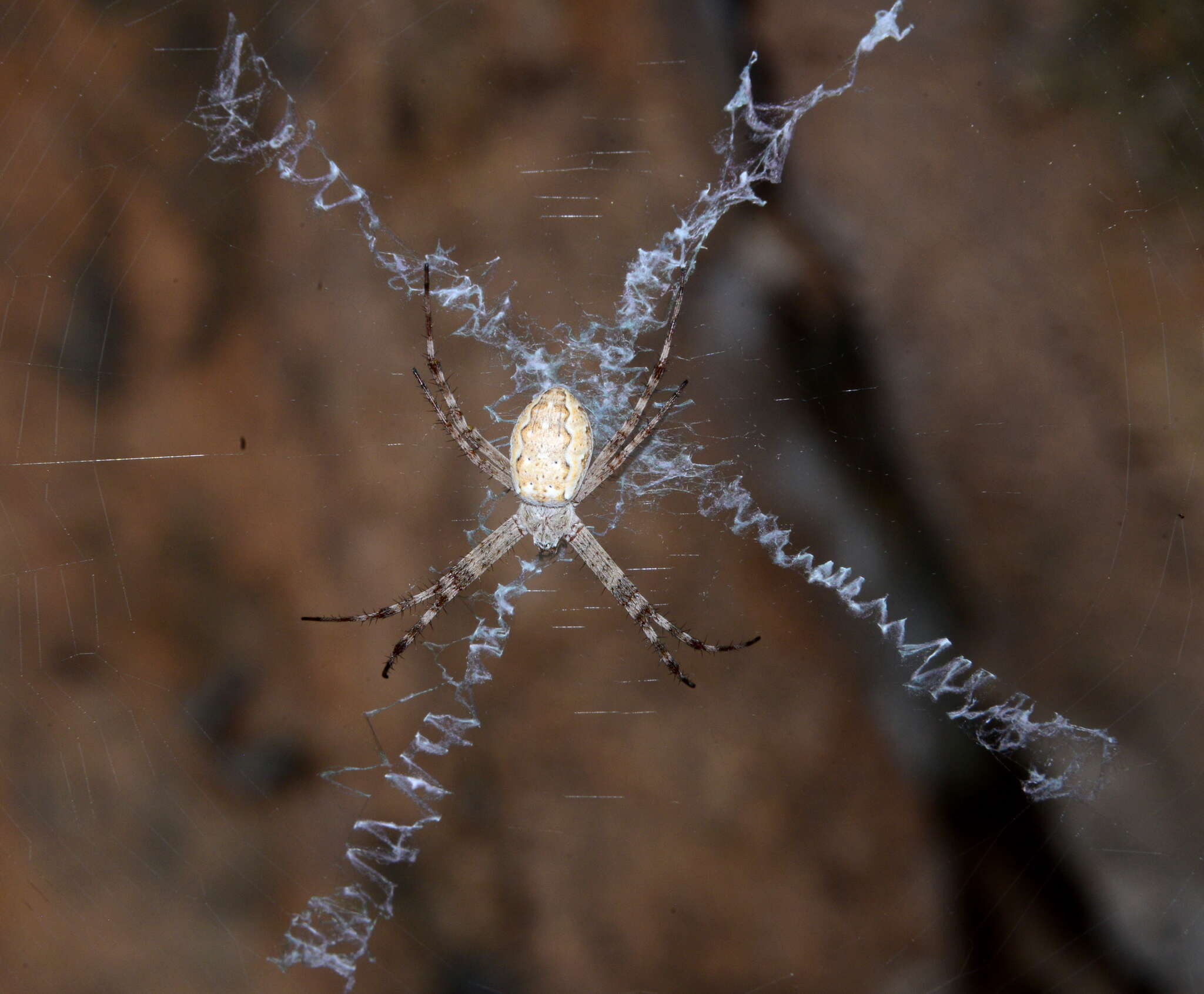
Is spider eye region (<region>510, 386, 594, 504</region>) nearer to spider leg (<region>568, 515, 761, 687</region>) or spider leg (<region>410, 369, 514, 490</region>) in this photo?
spider leg (<region>410, 369, 514, 490</region>)

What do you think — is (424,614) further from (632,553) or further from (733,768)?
(733,768)

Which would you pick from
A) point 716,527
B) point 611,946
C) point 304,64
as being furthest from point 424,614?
point 304,64

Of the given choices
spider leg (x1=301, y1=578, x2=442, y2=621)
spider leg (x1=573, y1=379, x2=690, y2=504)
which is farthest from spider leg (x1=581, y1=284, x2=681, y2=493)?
spider leg (x1=301, y1=578, x2=442, y2=621)

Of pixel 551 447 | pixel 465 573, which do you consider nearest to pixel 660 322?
pixel 551 447

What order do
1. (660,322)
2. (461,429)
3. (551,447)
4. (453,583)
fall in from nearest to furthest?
(551,447) < (461,429) < (660,322) < (453,583)

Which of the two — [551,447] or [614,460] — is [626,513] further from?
[551,447]

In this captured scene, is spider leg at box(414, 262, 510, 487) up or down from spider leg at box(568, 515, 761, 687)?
up

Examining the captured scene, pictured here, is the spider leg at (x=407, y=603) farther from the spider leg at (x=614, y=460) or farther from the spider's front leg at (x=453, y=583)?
the spider leg at (x=614, y=460)
